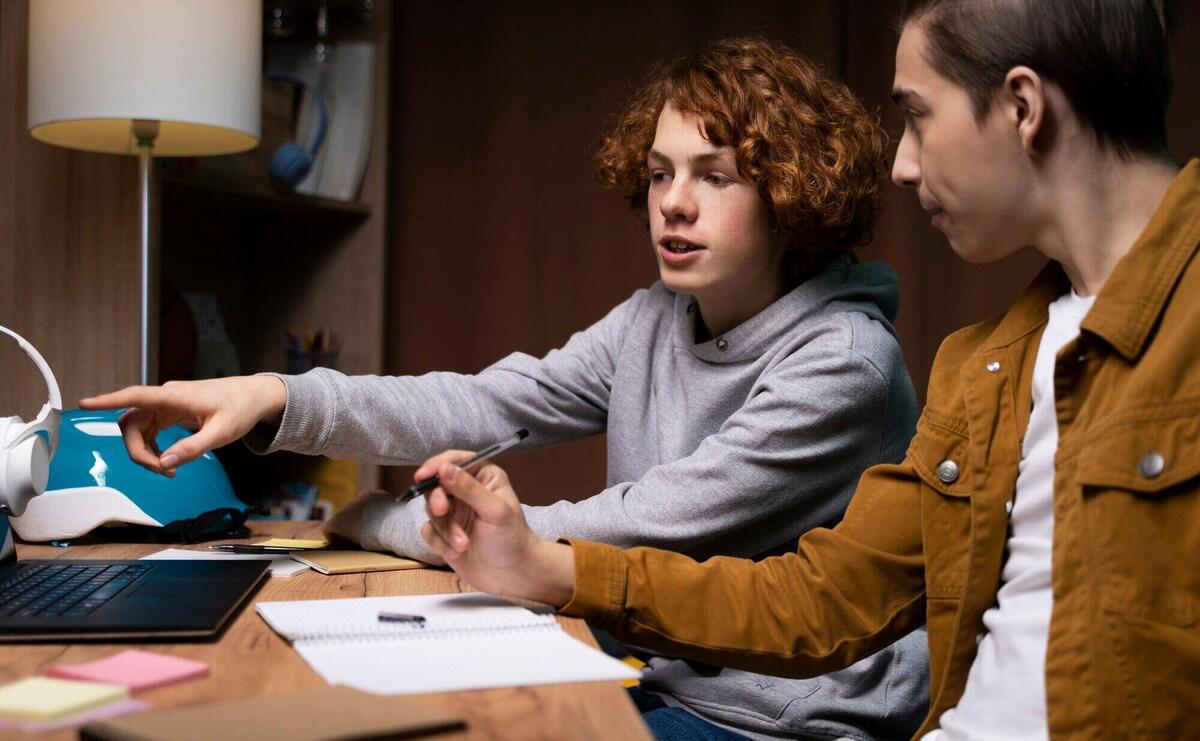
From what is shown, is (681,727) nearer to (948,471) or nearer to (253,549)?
(948,471)

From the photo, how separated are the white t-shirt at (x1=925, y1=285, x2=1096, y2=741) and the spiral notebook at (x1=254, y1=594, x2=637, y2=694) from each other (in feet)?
1.03

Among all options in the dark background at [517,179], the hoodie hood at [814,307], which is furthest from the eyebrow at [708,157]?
the dark background at [517,179]

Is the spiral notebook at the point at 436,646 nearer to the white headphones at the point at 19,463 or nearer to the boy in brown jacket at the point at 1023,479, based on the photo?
the boy in brown jacket at the point at 1023,479

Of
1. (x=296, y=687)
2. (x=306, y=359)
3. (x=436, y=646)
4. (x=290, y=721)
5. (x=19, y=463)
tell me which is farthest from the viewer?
(x=306, y=359)

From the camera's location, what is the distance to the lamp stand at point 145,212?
185 centimetres

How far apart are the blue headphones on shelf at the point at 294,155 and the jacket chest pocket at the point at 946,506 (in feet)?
5.45

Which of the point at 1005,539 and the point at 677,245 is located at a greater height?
the point at 677,245

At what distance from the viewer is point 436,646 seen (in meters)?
0.82

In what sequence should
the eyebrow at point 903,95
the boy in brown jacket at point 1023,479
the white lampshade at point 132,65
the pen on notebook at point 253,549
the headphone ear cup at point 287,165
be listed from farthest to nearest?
1. the headphone ear cup at point 287,165
2. the white lampshade at point 132,65
3. the pen on notebook at point 253,549
4. the eyebrow at point 903,95
5. the boy in brown jacket at point 1023,479

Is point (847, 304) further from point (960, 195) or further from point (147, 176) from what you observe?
point (147, 176)

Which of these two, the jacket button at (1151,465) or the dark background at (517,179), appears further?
the dark background at (517,179)

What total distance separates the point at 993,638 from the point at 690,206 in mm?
598

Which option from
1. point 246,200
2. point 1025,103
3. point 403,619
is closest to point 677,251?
point 1025,103

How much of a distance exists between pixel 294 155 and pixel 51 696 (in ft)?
5.94
